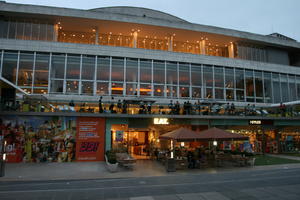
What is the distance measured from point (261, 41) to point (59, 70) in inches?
1155

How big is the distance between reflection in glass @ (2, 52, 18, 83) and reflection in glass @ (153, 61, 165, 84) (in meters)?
15.7

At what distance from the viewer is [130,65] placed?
88.7ft

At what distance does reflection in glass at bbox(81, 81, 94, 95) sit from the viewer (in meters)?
25.4

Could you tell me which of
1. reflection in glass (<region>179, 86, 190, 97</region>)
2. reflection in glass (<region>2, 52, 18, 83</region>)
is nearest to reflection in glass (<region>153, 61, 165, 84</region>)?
reflection in glass (<region>179, 86, 190, 97</region>)

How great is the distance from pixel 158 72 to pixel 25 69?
15.2 meters

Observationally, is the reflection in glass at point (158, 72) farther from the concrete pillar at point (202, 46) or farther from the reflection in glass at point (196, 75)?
the concrete pillar at point (202, 46)

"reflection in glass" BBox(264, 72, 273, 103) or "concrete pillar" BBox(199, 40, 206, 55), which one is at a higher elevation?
"concrete pillar" BBox(199, 40, 206, 55)

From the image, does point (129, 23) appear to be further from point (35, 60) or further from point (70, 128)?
point (70, 128)

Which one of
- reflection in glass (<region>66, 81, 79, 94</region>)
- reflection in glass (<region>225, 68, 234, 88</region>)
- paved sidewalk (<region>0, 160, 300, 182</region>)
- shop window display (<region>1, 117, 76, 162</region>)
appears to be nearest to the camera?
paved sidewalk (<region>0, 160, 300, 182</region>)

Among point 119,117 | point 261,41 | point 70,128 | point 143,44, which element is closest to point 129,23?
point 143,44

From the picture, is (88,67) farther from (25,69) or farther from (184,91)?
(184,91)

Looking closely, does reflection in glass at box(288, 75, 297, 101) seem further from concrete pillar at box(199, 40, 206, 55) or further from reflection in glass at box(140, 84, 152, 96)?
reflection in glass at box(140, 84, 152, 96)

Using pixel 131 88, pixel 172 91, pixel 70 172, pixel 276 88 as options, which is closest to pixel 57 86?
pixel 131 88

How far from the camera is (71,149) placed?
19.5m
